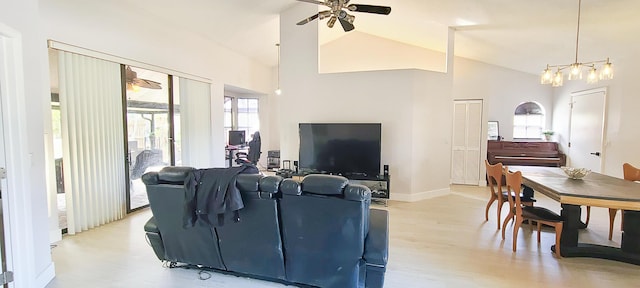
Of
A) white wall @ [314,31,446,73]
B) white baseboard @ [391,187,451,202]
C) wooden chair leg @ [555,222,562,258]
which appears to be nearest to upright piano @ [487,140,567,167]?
white baseboard @ [391,187,451,202]

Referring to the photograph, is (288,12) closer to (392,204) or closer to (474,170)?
(392,204)

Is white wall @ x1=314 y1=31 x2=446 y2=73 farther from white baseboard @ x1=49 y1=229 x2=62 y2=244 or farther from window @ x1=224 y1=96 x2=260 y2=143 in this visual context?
white baseboard @ x1=49 y1=229 x2=62 y2=244

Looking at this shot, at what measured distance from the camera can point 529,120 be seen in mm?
7328

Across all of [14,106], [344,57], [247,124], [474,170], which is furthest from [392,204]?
[247,124]

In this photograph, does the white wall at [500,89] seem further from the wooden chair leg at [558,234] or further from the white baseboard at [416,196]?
the wooden chair leg at [558,234]

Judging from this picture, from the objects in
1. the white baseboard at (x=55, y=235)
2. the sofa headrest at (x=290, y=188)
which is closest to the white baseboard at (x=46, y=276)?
the white baseboard at (x=55, y=235)

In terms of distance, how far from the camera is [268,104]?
8.99 meters

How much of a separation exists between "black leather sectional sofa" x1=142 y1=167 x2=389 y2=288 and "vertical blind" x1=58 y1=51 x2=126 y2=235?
1903 mm

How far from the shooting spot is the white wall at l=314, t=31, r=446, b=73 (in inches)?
271

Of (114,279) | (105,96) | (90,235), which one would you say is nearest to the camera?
(114,279)

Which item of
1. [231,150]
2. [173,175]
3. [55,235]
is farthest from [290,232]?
[231,150]

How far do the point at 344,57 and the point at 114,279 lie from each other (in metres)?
6.10

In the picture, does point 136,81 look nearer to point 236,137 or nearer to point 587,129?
point 236,137

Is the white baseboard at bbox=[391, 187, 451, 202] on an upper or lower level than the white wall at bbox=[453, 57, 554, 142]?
lower
